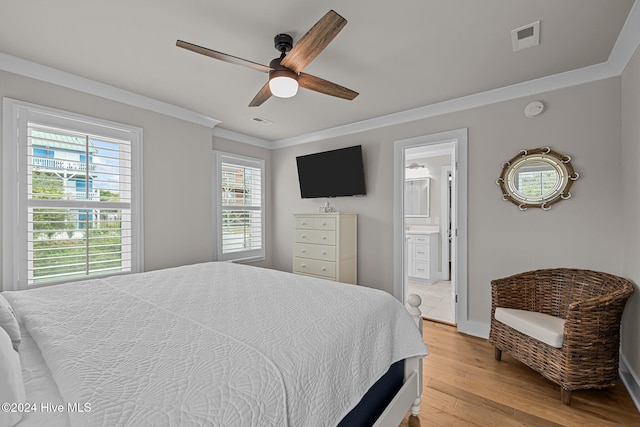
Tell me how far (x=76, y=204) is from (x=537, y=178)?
417cm

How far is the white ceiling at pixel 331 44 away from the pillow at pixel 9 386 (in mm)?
1840

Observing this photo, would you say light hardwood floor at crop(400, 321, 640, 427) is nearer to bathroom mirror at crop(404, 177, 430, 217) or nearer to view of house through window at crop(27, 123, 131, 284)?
view of house through window at crop(27, 123, 131, 284)

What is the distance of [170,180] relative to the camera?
3227mm

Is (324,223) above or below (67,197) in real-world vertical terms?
below

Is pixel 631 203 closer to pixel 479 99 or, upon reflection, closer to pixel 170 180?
pixel 479 99

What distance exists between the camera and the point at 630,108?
2084 mm

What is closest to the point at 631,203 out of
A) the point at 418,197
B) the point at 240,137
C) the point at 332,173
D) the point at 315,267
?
the point at 332,173

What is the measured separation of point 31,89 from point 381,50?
2.83 metres

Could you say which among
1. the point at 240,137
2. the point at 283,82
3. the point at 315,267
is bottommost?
the point at 315,267

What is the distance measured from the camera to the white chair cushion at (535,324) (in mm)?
1958

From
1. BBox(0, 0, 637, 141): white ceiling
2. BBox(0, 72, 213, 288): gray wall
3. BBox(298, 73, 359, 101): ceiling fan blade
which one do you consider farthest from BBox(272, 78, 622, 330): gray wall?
BBox(0, 72, 213, 288): gray wall

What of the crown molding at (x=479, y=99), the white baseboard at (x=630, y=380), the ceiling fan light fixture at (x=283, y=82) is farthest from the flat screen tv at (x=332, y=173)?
the white baseboard at (x=630, y=380)

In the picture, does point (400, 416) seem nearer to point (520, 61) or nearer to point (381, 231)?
point (381, 231)

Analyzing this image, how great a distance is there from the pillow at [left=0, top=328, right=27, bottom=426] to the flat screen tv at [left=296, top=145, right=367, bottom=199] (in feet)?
11.0
